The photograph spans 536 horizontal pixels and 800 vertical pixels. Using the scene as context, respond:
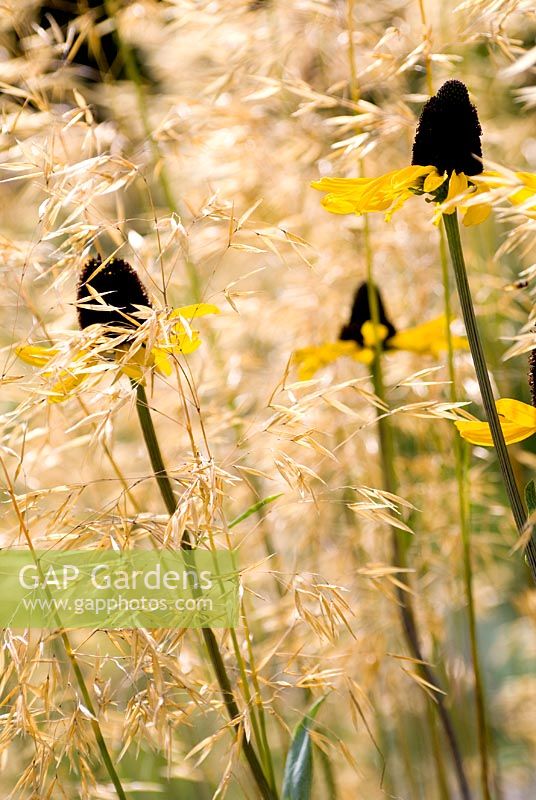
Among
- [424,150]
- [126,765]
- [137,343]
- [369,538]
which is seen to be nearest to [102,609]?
[137,343]

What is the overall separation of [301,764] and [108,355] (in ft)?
0.94

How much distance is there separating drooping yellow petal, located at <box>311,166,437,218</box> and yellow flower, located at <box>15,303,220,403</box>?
95mm

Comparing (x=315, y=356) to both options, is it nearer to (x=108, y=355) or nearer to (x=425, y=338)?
(x=425, y=338)

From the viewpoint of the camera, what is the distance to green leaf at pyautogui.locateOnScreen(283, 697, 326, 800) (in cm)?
51

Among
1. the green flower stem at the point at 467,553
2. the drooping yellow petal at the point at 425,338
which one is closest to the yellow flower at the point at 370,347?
the drooping yellow petal at the point at 425,338

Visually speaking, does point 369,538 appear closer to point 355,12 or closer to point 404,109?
point 404,109

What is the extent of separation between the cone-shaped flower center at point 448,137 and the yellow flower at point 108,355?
15 centimetres

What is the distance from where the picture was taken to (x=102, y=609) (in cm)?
53

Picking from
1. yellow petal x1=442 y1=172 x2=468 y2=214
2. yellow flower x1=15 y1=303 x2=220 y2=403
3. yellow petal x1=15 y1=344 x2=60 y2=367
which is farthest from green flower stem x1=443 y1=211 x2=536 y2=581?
yellow petal x1=15 y1=344 x2=60 y2=367

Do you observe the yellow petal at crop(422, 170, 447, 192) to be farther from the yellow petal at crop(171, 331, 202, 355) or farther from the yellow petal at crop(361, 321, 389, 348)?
the yellow petal at crop(361, 321, 389, 348)

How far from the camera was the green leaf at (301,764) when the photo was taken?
1.66ft

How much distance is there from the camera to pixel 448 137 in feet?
1.52

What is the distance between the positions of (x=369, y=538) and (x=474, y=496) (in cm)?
13

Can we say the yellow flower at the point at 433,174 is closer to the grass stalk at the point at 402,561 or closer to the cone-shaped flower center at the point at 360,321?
the grass stalk at the point at 402,561
